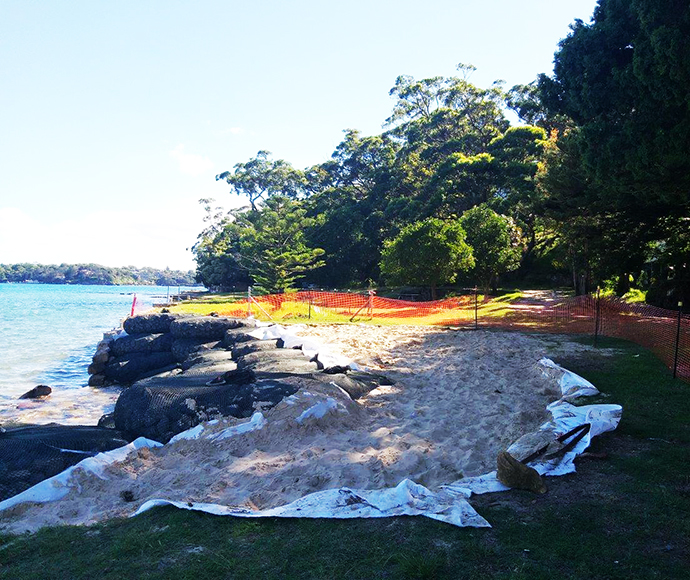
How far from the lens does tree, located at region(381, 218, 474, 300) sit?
27.3 metres

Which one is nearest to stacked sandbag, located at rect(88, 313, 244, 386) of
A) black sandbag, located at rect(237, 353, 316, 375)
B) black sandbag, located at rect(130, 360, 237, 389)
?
black sandbag, located at rect(130, 360, 237, 389)

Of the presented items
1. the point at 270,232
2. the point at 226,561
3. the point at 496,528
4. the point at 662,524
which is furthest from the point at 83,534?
the point at 270,232

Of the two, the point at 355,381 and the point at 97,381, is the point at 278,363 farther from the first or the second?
the point at 97,381

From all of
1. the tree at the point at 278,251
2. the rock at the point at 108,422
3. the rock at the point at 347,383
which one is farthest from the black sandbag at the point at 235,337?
the tree at the point at 278,251

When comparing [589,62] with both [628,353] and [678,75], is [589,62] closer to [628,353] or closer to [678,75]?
[678,75]

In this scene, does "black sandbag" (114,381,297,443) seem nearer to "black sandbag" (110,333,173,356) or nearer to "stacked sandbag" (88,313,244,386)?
"stacked sandbag" (88,313,244,386)

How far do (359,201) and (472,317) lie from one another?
31887 mm

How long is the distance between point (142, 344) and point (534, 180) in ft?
61.0

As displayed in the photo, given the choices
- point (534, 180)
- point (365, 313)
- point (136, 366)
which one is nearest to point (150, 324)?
point (136, 366)

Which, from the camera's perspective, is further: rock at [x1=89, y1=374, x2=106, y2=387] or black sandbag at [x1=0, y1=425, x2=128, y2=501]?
rock at [x1=89, y1=374, x2=106, y2=387]

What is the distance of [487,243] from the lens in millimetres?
29516

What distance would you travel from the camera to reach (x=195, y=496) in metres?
4.57

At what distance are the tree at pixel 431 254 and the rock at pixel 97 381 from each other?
17.6 m

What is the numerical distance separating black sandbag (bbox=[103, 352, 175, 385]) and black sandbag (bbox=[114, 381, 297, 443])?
21.6 feet
